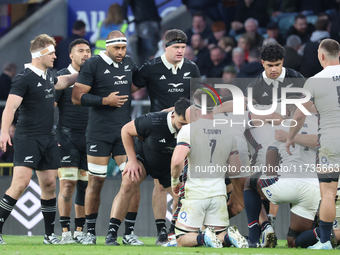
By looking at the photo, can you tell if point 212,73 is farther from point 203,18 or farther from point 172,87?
point 172,87

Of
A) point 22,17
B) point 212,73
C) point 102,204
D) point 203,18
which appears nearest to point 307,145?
point 102,204

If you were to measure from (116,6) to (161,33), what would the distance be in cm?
148

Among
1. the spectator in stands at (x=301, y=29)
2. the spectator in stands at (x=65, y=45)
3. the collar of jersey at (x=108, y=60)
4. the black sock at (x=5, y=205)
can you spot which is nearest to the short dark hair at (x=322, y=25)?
the spectator in stands at (x=301, y=29)

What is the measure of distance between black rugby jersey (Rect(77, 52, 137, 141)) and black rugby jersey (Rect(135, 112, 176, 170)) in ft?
1.48

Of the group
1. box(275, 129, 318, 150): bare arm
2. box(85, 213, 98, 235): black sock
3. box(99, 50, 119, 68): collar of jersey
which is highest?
box(99, 50, 119, 68): collar of jersey

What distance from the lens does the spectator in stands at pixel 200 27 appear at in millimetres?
12305

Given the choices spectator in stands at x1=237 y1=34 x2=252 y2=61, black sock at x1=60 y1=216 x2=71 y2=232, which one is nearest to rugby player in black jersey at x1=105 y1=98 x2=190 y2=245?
black sock at x1=60 y1=216 x2=71 y2=232

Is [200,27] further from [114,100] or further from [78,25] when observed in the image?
[114,100]

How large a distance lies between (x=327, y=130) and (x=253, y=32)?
608 cm

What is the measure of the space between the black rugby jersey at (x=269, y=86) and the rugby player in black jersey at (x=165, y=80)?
2.98 feet

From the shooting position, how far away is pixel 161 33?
1315 cm

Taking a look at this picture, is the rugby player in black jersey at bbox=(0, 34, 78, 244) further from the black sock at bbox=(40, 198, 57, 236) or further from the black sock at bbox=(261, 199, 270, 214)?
the black sock at bbox=(261, 199, 270, 214)

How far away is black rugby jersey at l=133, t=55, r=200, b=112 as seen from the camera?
24.2 feet

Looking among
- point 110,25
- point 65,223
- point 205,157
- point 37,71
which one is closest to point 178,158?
point 205,157
